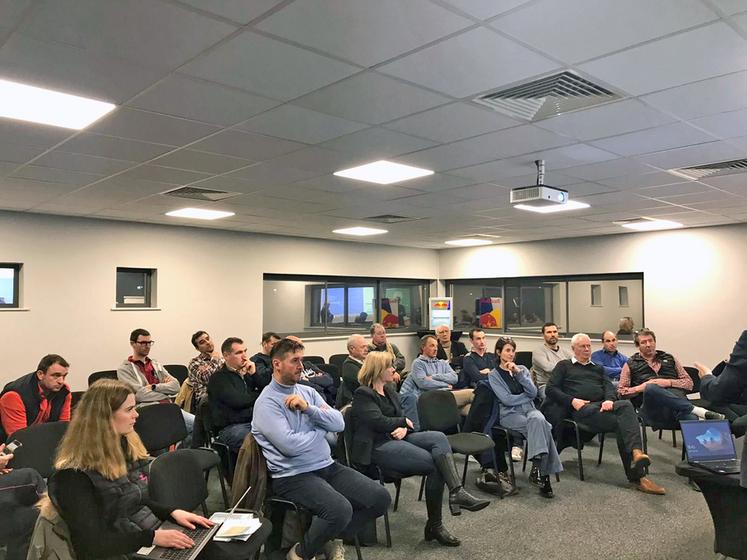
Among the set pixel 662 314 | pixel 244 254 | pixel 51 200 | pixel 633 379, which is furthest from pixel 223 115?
pixel 662 314

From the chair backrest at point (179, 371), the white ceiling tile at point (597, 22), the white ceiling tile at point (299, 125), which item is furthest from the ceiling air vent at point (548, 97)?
the chair backrest at point (179, 371)

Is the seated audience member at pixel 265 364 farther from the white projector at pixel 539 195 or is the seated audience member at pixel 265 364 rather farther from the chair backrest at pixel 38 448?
the white projector at pixel 539 195

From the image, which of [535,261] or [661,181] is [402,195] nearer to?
[661,181]

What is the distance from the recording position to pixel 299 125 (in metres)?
3.42

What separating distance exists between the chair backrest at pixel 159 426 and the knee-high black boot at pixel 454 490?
6.54ft

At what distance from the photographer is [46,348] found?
268 inches

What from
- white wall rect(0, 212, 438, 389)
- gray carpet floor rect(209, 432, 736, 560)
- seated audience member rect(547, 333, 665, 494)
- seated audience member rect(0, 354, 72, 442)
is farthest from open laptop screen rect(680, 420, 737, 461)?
white wall rect(0, 212, 438, 389)

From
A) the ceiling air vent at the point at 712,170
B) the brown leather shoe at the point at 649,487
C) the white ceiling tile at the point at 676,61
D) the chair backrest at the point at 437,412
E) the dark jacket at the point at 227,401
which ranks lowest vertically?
the brown leather shoe at the point at 649,487

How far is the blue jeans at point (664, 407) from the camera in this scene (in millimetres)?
5301

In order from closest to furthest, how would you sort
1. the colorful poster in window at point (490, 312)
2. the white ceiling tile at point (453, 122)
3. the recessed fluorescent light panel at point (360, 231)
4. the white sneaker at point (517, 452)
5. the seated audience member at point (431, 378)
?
the white ceiling tile at point (453, 122) < the white sneaker at point (517, 452) < the seated audience member at point (431, 378) < the recessed fluorescent light panel at point (360, 231) < the colorful poster in window at point (490, 312)

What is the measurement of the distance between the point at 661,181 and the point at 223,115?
389 centimetres

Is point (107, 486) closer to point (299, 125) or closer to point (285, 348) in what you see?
point (285, 348)

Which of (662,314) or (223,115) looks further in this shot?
(662,314)

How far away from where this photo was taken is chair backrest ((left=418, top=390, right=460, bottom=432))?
189 inches
